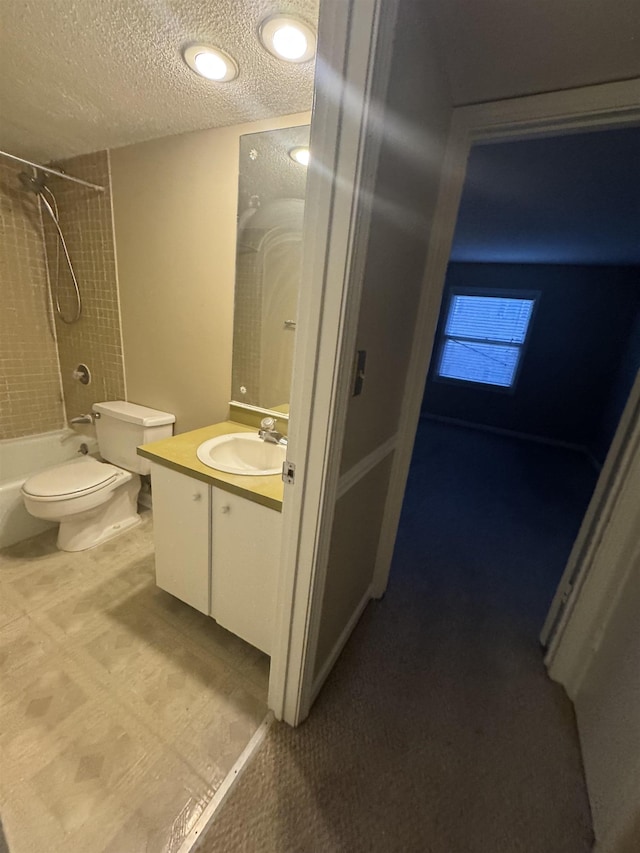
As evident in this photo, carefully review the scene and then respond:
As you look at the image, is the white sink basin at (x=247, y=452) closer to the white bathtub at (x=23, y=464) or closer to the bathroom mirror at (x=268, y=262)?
the bathroom mirror at (x=268, y=262)

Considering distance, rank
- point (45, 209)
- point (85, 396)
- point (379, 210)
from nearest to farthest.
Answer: point (379, 210) → point (45, 209) → point (85, 396)

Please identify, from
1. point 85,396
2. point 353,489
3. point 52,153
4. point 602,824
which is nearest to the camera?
point 602,824

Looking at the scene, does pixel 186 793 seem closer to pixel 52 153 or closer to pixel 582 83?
pixel 582 83

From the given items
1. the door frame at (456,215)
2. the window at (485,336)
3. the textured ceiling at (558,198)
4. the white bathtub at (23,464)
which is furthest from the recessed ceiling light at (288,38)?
the window at (485,336)

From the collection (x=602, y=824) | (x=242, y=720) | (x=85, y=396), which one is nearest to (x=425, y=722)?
(x=602, y=824)

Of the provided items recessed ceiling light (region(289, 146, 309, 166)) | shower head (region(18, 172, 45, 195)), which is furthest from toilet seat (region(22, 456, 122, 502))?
recessed ceiling light (region(289, 146, 309, 166))

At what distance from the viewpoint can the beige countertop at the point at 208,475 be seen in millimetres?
1075

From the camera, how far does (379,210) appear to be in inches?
31.3

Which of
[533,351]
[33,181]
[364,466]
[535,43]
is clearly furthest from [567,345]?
[33,181]

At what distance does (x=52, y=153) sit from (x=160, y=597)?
260 cm

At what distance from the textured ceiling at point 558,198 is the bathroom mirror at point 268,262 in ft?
3.26

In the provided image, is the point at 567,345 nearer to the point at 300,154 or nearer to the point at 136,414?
the point at 300,154

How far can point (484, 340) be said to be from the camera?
471 centimetres

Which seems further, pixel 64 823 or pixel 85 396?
pixel 85 396
